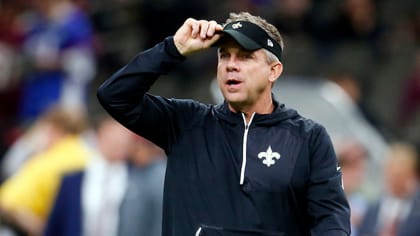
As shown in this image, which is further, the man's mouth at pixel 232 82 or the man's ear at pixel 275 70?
the man's ear at pixel 275 70

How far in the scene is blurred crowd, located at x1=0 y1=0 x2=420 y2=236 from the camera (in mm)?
9672

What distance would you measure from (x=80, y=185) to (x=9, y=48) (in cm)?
632

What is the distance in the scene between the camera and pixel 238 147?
654 centimetres

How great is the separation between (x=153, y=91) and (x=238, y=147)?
9.85m

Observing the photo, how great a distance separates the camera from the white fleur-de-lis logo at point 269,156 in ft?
21.2

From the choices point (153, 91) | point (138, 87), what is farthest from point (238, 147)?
point (153, 91)

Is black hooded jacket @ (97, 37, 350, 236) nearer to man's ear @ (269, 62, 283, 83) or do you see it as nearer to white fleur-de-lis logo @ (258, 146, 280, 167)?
white fleur-de-lis logo @ (258, 146, 280, 167)

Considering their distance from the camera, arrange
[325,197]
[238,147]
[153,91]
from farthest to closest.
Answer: [153,91] → [238,147] → [325,197]

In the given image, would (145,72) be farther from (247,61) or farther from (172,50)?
(247,61)

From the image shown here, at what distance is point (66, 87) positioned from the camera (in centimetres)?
1423

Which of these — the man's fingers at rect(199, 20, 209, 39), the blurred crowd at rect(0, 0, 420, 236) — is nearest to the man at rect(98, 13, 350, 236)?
the man's fingers at rect(199, 20, 209, 39)

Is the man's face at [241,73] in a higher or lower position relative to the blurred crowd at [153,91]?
higher

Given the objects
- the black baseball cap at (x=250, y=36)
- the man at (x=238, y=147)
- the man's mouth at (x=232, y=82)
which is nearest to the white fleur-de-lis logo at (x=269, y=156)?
the man at (x=238, y=147)

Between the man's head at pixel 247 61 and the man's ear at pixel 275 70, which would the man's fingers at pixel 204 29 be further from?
the man's ear at pixel 275 70
